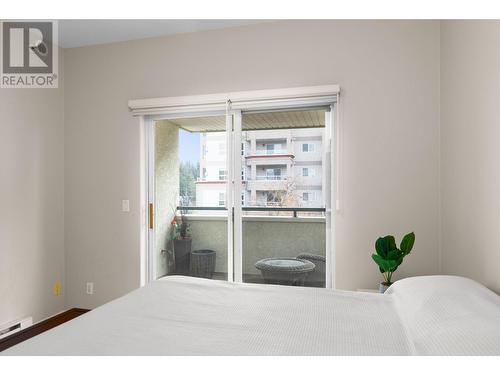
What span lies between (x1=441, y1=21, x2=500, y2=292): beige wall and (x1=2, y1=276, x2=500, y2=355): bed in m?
0.41

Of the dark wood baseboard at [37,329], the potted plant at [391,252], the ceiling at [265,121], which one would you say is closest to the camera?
the potted plant at [391,252]

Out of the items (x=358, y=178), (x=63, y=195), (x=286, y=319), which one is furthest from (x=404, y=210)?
(x=63, y=195)

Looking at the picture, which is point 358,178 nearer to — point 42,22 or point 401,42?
point 401,42

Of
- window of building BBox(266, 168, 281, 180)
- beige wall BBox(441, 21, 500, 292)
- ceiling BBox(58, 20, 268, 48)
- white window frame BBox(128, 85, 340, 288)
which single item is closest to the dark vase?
white window frame BBox(128, 85, 340, 288)

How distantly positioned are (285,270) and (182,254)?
976 millimetres

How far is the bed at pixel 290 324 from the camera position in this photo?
1039mm

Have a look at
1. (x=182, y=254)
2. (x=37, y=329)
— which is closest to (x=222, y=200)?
(x=182, y=254)

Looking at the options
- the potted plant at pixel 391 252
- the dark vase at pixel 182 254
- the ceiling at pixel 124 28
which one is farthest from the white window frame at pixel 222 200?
the ceiling at pixel 124 28

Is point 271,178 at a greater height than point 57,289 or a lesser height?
greater

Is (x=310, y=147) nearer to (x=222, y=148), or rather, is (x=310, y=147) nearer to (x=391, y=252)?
(x=222, y=148)

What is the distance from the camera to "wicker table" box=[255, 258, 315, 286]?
284cm

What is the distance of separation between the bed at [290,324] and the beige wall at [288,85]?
1021mm

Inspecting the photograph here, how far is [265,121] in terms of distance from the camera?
113 inches

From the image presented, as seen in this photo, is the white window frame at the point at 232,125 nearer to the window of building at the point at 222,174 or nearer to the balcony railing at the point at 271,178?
the window of building at the point at 222,174
